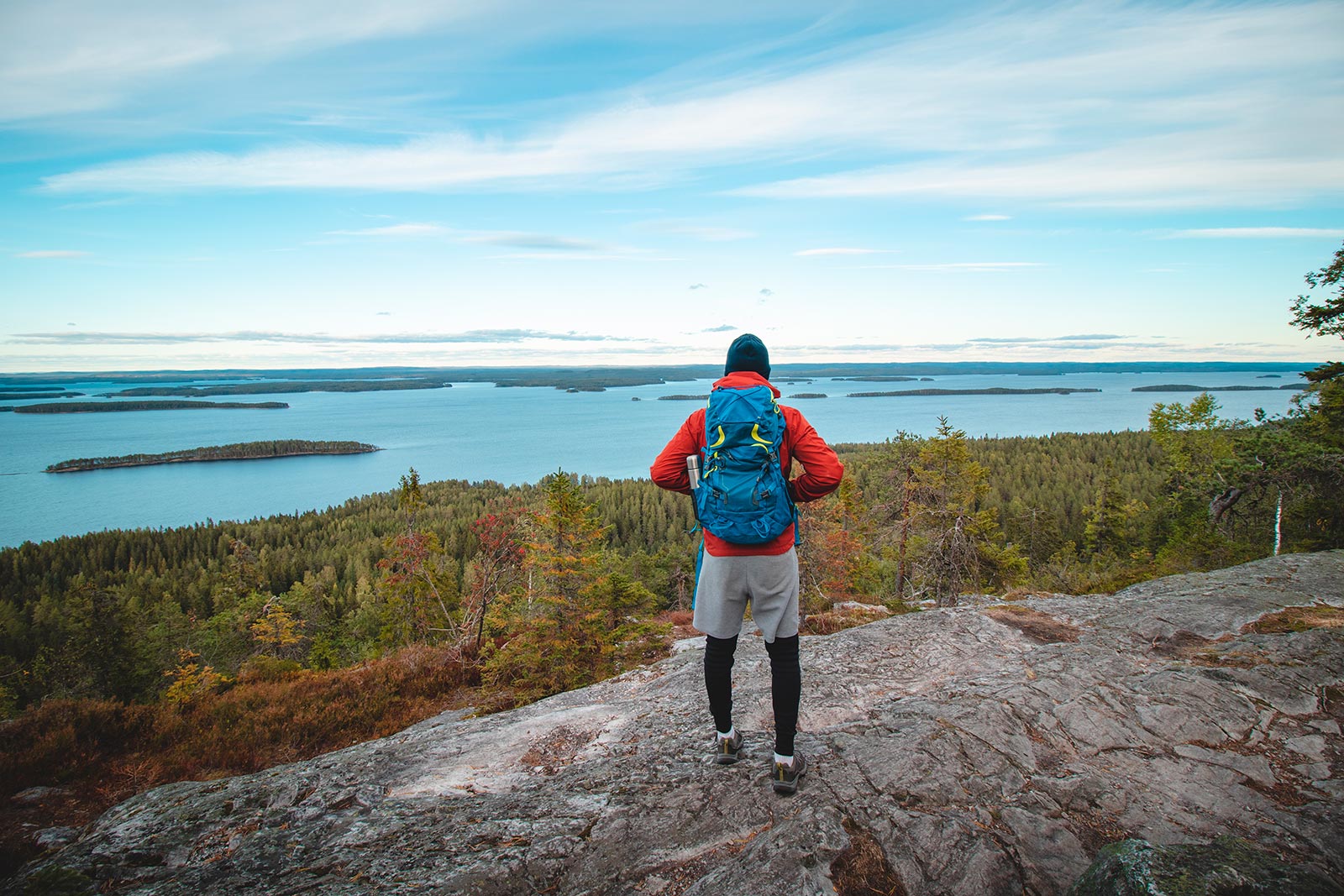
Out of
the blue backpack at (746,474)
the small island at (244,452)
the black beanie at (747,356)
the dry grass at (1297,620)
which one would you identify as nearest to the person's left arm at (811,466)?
the blue backpack at (746,474)

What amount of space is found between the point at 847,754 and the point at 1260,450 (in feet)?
43.0

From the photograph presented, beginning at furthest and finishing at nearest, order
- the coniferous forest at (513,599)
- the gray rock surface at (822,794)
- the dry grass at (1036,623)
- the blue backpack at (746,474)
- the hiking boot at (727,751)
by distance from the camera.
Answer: the dry grass at (1036,623) < the coniferous forest at (513,599) < the hiking boot at (727,751) < the blue backpack at (746,474) < the gray rock surface at (822,794)

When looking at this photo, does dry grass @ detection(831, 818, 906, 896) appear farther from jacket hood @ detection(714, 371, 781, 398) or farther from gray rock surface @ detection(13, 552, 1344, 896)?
jacket hood @ detection(714, 371, 781, 398)

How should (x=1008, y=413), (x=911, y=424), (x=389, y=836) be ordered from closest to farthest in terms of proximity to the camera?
(x=389, y=836) → (x=911, y=424) → (x=1008, y=413)

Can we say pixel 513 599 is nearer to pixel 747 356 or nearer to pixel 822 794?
pixel 822 794

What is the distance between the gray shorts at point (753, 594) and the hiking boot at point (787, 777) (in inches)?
32.7

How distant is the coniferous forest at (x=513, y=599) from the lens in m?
5.91

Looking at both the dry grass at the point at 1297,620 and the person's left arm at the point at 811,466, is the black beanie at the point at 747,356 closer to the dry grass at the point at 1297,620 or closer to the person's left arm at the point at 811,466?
the person's left arm at the point at 811,466

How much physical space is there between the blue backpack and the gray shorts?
0.63 ft

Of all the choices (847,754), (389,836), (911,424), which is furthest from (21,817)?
(911,424)

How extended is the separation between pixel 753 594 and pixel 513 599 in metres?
9.38

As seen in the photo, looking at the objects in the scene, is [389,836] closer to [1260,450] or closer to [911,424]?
[1260,450]

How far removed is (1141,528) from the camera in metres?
33.9

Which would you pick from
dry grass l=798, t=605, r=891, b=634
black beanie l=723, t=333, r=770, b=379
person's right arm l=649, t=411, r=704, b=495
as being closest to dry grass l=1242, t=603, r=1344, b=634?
dry grass l=798, t=605, r=891, b=634
